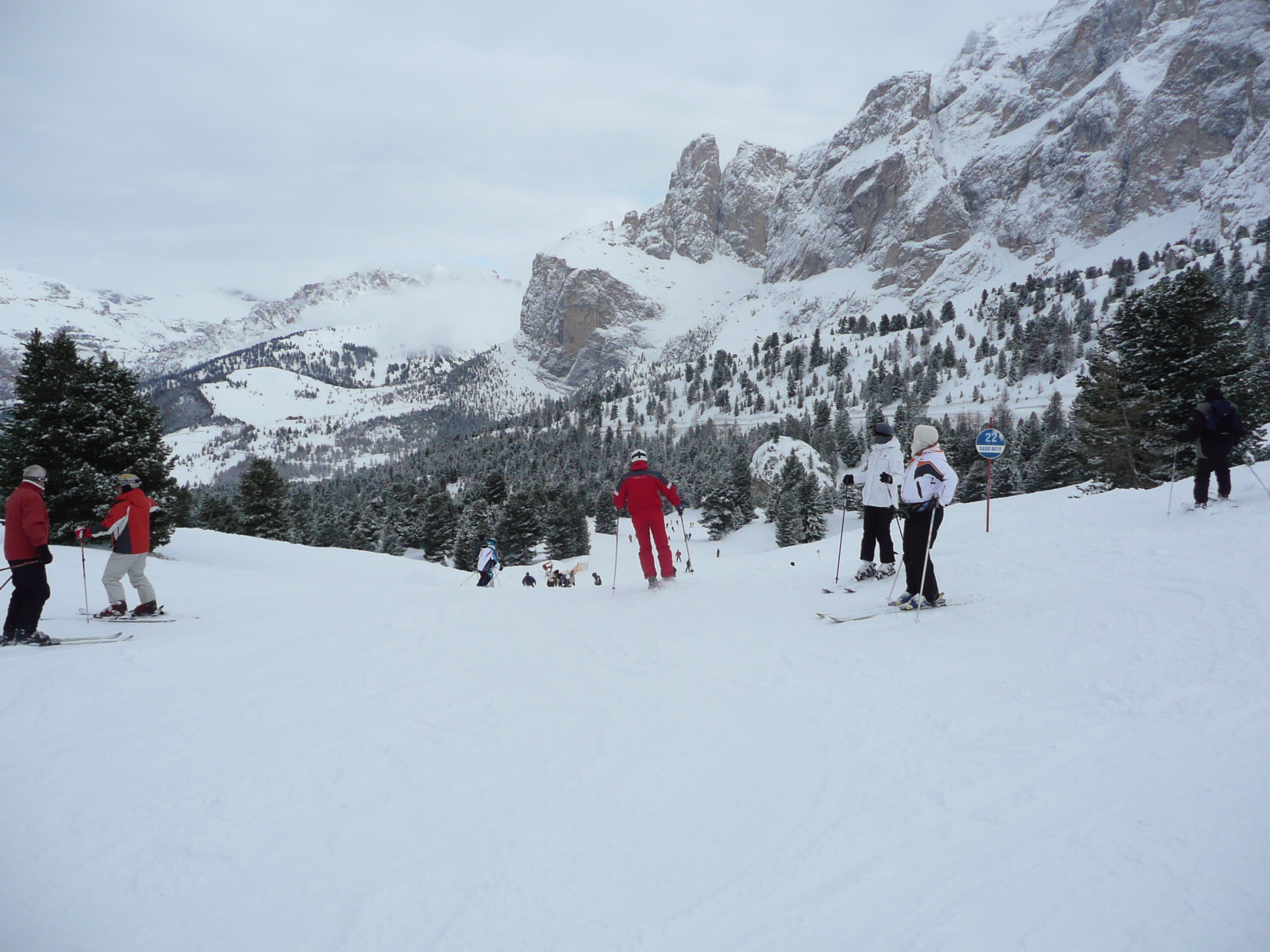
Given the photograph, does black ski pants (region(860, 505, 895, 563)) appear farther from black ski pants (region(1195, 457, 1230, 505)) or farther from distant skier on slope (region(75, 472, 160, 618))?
distant skier on slope (region(75, 472, 160, 618))

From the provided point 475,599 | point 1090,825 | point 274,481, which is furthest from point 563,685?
point 274,481

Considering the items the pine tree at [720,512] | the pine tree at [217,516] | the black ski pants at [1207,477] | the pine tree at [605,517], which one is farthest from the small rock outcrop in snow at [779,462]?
the black ski pants at [1207,477]

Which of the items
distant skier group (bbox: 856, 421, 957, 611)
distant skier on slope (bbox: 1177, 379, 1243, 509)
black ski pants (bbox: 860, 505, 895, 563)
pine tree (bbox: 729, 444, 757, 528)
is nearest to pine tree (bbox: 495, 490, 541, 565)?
pine tree (bbox: 729, 444, 757, 528)

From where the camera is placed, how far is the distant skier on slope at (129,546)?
8.25m

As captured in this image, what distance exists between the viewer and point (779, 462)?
275 feet

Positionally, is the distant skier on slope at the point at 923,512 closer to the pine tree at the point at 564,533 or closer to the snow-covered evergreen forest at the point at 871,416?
the snow-covered evergreen forest at the point at 871,416

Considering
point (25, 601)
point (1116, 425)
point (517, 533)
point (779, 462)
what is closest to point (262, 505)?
point (517, 533)

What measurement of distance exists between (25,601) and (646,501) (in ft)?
25.4

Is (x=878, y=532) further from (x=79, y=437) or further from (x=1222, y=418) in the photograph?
(x=79, y=437)

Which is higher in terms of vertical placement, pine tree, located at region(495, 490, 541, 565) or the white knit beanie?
the white knit beanie

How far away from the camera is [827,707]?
14.8 feet

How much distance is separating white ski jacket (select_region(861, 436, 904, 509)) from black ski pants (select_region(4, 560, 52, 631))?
1037 centimetres

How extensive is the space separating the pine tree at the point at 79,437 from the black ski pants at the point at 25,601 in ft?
42.3

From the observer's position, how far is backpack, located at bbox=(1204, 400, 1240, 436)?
905cm
